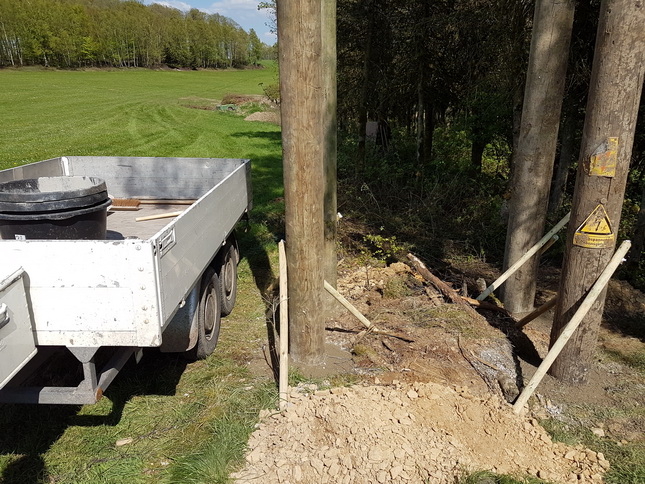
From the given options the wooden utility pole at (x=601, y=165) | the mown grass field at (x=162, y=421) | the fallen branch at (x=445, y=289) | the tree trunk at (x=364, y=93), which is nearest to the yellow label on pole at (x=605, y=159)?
the wooden utility pole at (x=601, y=165)

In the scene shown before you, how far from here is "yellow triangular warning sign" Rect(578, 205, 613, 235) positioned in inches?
152

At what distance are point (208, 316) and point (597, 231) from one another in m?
3.49

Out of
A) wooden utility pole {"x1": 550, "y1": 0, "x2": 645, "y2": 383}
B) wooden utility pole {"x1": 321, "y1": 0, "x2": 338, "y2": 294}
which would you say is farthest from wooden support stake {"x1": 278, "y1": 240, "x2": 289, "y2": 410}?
wooden utility pole {"x1": 550, "y1": 0, "x2": 645, "y2": 383}

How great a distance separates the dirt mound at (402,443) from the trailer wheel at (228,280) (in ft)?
6.43

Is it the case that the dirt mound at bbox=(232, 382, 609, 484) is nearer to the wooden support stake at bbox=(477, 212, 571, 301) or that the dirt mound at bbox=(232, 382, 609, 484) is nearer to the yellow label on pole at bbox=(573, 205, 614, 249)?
the yellow label on pole at bbox=(573, 205, 614, 249)

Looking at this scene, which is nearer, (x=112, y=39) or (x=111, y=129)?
(x=111, y=129)

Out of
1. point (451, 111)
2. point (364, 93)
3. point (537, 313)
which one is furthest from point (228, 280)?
point (451, 111)

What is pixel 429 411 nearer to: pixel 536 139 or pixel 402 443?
pixel 402 443

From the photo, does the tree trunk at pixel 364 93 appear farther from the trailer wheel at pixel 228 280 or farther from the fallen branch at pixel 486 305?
the fallen branch at pixel 486 305

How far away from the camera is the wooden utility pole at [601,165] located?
3.60 metres

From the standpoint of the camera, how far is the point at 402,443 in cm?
336

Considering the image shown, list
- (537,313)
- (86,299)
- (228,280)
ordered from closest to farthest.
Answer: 1. (86,299)
2. (537,313)
3. (228,280)

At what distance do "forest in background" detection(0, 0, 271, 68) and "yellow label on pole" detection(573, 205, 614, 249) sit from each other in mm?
66988

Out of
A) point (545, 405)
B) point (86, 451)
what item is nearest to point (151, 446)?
point (86, 451)
